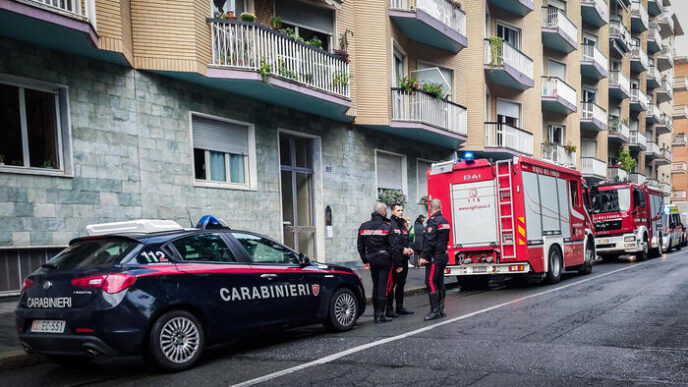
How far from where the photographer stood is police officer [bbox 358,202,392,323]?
26.9ft

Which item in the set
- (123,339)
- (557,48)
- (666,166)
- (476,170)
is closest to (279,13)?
(476,170)

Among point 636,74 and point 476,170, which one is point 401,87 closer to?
point 476,170

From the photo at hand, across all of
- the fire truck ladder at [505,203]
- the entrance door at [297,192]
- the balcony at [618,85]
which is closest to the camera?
the fire truck ladder at [505,203]

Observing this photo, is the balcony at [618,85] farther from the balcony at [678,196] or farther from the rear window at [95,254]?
the rear window at [95,254]

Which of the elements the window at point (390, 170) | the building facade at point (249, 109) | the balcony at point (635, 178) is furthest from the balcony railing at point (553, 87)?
the balcony at point (635, 178)

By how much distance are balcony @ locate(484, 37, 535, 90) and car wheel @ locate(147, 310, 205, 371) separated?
19.1 metres

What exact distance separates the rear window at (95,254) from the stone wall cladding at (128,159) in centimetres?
443

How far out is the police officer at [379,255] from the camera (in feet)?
26.9

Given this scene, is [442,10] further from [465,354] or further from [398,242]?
[465,354]

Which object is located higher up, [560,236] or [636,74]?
[636,74]

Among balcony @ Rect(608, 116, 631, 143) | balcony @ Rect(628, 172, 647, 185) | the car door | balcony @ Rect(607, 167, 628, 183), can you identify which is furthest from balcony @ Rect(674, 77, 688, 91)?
the car door

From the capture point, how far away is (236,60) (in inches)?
486

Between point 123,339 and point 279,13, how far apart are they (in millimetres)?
A: 11518

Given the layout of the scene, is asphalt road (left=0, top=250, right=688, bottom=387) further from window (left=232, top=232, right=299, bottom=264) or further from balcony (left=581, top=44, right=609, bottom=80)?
balcony (left=581, top=44, right=609, bottom=80)
